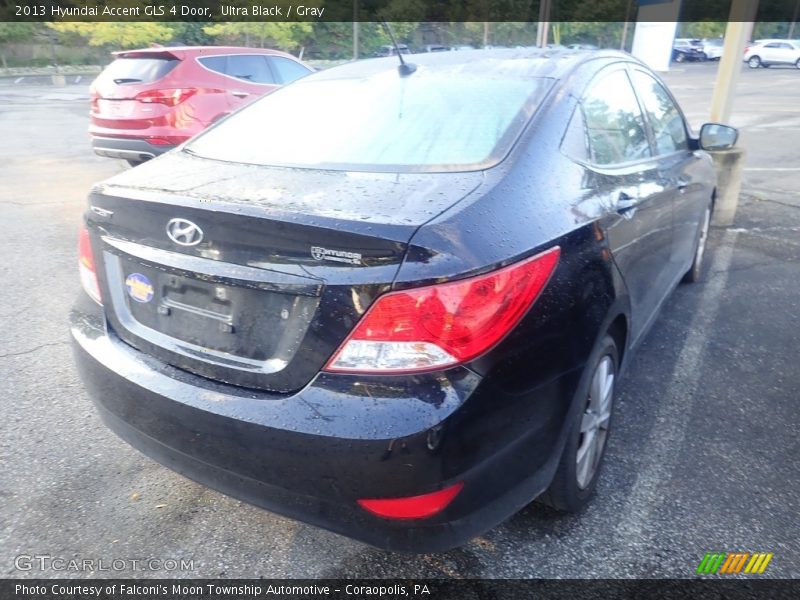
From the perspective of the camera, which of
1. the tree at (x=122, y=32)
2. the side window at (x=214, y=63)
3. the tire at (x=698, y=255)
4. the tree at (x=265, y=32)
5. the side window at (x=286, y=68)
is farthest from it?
the tree at (x=265, y=32)

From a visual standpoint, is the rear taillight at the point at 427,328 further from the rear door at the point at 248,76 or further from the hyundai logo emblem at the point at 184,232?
the rear door at the point at 248,76

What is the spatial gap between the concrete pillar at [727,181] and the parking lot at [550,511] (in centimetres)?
197

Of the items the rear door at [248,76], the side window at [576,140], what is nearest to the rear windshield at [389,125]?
the side window at [576,140]

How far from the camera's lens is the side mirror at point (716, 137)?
12.5 feet

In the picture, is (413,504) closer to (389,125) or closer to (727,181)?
(389,125)

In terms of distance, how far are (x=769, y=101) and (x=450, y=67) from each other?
21.2m

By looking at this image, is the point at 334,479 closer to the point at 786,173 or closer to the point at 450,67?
the point at 450,67

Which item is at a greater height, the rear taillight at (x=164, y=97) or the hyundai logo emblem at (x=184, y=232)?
the hyundai logo emblem at (x=184, y=232)

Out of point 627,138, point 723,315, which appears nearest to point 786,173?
point 723,315

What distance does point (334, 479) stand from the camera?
63.2 inches

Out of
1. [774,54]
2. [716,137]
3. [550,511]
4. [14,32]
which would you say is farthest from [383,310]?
[14,32]

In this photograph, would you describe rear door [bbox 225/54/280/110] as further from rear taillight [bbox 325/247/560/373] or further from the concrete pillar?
rear taillight [bbox 325/247/560/373]

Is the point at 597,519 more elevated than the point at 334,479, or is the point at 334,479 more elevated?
the point at 334,479

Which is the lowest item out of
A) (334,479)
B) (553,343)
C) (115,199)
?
(334,479)
